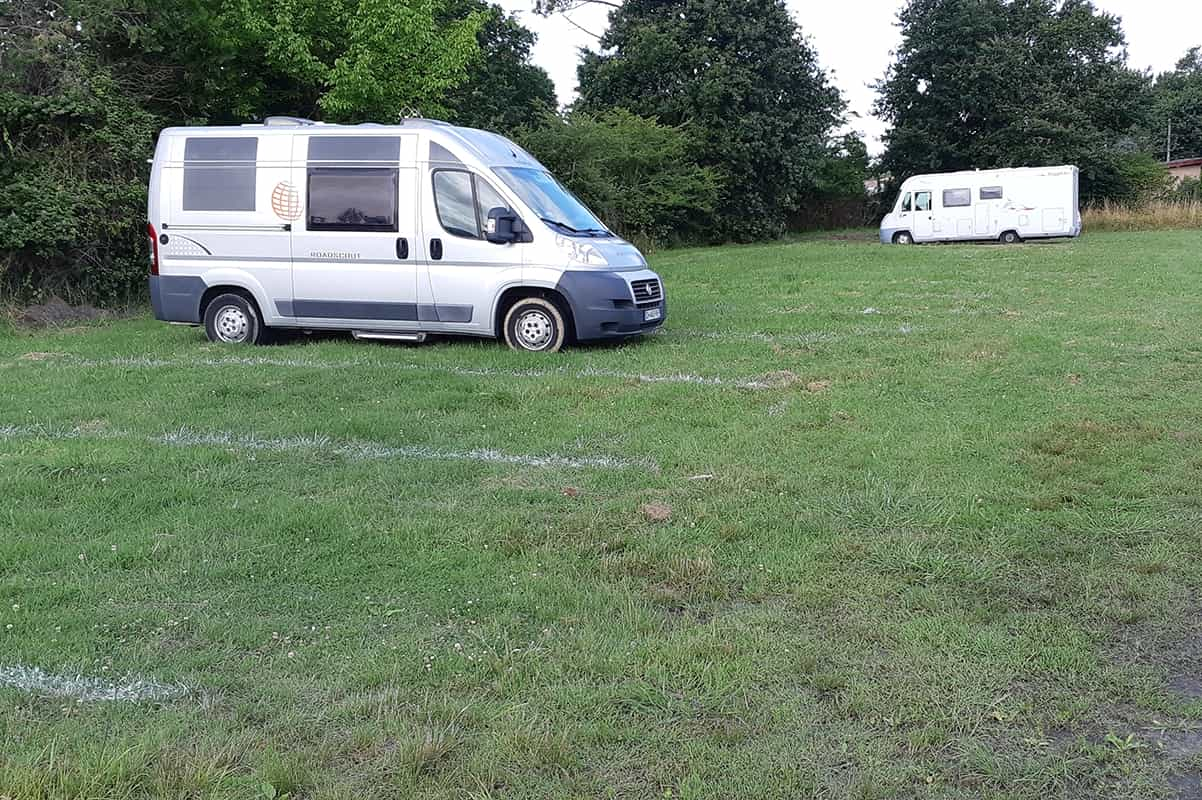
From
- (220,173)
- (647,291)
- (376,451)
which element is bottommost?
(376,451)

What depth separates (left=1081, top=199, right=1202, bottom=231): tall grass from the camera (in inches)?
1429

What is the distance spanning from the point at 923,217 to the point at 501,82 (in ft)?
55.0

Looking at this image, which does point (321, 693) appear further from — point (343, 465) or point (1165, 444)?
point (1165, 444)

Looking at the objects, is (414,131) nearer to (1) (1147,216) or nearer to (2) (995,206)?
(2) (995,206)

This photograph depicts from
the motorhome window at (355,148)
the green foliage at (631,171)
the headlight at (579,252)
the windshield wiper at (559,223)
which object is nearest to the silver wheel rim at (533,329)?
the headlight at (579,252)

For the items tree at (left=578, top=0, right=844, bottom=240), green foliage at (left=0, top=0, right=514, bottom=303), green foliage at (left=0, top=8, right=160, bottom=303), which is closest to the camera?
green foliage at (left=0, top=8, right=160, bottom=303)

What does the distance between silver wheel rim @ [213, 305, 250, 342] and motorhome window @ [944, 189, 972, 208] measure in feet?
88.4

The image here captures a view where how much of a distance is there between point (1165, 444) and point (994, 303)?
8.30 meters

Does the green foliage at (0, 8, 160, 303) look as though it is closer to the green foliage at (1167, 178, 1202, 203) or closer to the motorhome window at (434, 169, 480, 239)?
the motorhome window at (434, 169, 480, 239)

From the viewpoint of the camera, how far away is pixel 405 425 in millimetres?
6977

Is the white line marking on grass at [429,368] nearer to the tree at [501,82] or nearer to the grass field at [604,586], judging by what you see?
the grass field at [604,586]

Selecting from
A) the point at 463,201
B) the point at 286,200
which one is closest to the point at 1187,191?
the point at 463,201

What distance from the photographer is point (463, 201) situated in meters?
10.4

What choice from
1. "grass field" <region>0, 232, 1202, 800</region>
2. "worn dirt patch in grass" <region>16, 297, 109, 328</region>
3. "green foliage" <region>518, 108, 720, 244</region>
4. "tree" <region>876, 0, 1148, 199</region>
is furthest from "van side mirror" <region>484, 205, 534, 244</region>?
"tree" <region>876, 0, 1148, 199</region>
